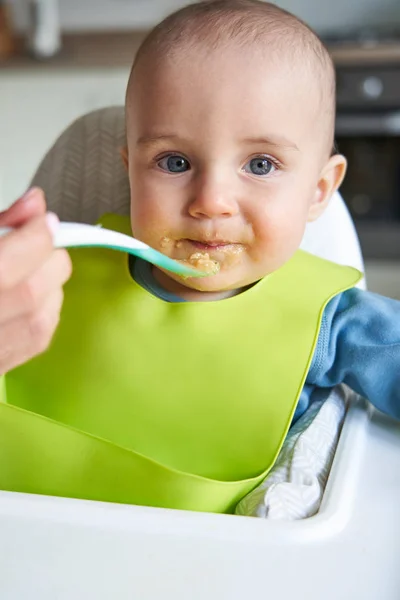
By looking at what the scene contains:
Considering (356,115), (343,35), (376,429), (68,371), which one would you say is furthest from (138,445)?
(343,35)

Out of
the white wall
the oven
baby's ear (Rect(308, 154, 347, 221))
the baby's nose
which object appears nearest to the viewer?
the baby's nose

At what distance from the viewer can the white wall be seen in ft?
10.3

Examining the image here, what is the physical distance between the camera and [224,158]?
78cm

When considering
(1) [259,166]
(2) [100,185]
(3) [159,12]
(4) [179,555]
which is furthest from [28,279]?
(3) [159,12]

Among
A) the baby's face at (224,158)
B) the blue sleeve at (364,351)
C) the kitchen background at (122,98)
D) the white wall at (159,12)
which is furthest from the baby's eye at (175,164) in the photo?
the white wall at (159,12)

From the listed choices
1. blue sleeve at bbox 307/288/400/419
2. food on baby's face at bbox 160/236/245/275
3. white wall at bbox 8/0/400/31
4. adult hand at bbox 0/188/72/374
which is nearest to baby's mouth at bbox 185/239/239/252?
food on baby's face at bbox 160/236/245/275

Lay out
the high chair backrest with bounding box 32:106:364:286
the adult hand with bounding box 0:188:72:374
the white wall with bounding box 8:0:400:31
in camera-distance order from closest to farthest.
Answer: the adult hand with bounding box 0:188:72:374 → the high chair backrest with bounding box 32:106:364:286 → the white wall with bounding box 8:0:400:31

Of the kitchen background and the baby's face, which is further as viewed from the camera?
the kitchen background

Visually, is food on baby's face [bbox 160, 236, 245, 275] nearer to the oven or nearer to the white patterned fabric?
the white patterned fabric

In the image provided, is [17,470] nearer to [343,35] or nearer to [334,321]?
[334,321]

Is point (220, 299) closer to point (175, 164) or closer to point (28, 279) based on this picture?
point (175, 164)

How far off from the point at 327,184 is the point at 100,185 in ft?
1.13

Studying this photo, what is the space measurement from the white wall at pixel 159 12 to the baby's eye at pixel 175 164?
102 inches

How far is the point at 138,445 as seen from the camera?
0.81 m
